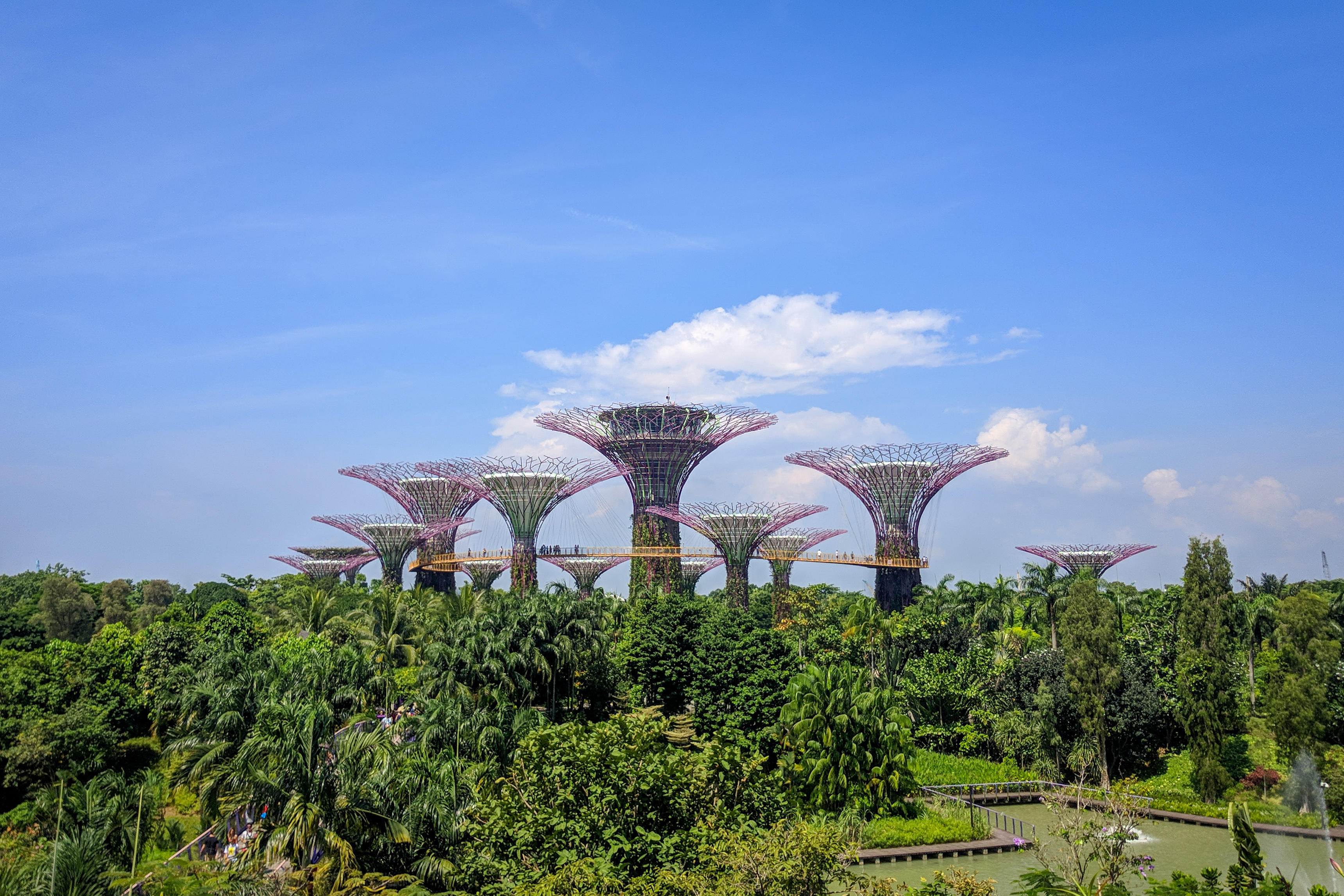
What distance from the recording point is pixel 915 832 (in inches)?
1013

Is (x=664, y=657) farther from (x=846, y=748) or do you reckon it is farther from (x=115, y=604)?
(x=115, y=604)

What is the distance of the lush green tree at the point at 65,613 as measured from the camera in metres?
53.8

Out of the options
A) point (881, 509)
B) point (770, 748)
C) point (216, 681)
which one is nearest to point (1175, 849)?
point (770, 748)

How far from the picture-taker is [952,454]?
55.3 metres

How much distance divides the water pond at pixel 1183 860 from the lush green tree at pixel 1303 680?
143 inches

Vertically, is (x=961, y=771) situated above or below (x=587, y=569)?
below

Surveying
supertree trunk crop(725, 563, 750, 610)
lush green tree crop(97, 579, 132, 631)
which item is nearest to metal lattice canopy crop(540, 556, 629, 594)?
supertree trunk crop(725, 563, 750, 610)

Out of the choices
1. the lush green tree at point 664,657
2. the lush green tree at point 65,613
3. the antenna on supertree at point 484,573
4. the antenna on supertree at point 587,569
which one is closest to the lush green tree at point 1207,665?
the lush green tree at point 664,657

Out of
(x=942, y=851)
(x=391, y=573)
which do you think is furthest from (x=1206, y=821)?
(x=391, y=573)

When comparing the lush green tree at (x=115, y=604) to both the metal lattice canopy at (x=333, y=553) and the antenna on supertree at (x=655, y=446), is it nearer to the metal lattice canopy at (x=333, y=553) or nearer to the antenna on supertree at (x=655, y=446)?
the metal lattice canopy at (x=333, y=553)

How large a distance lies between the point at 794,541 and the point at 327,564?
138 feet

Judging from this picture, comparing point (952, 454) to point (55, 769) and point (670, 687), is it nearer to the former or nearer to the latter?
point (670, 687)

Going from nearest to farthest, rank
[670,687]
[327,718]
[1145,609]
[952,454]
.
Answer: [327,718], [670,687], [1145,609], [952,454]

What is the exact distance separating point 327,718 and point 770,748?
16584 mm
